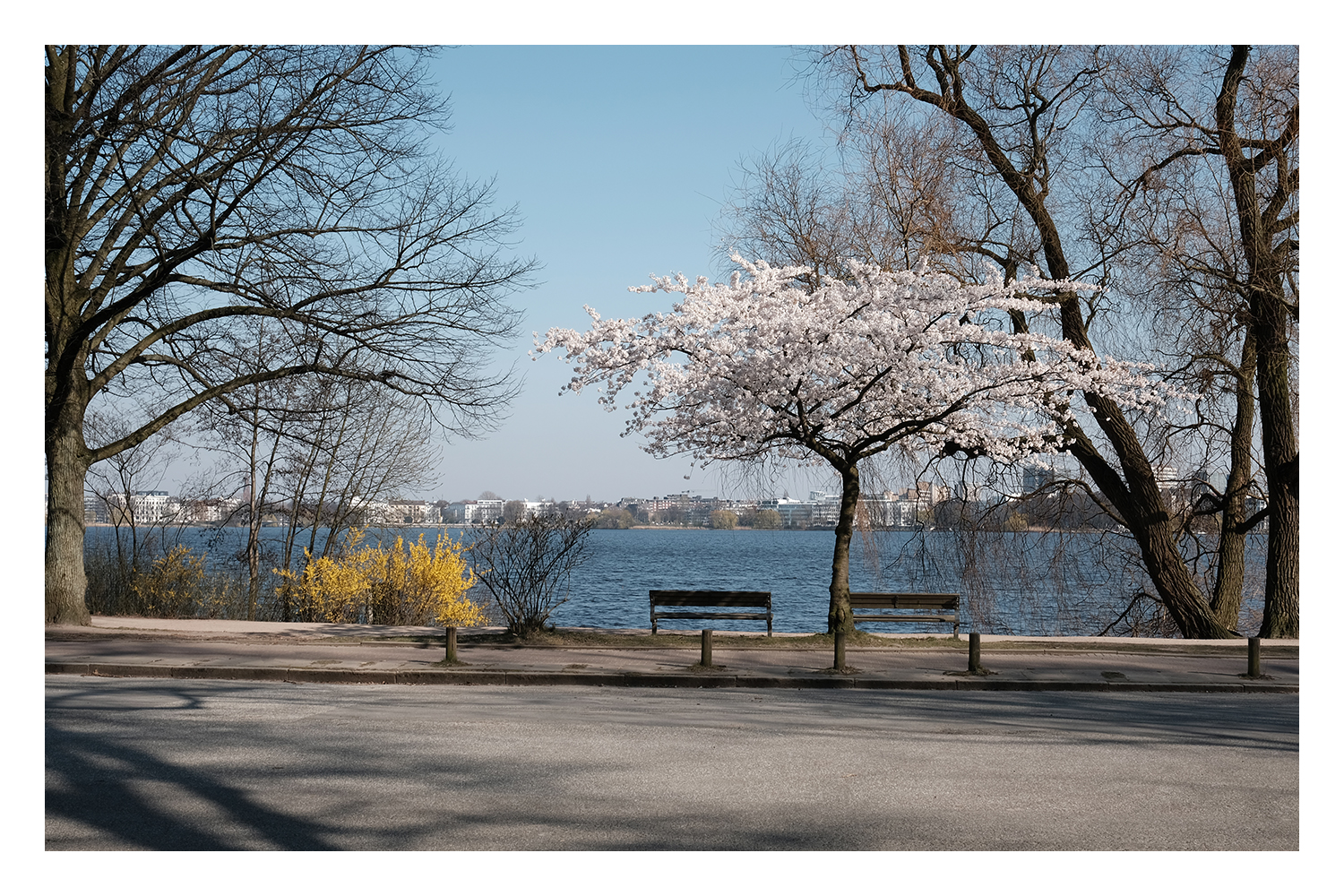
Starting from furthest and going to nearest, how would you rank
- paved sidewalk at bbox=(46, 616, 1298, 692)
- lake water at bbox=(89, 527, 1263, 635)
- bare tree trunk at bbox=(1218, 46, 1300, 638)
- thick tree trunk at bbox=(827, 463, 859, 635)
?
lake water at bbox=(89, 527, 1263, 635) < bare tree trunk at bbox=(1218, 46, 1300, 638) < thick tree trunk at bbox=(827, 463, 859, 635) < paved sidewalk at bbox=(46, 616, 1298, 692)

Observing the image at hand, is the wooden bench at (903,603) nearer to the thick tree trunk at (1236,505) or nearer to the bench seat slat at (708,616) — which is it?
the bench seat slat at (708,616)

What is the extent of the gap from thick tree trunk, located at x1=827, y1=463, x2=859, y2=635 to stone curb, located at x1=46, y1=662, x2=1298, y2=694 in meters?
3.68

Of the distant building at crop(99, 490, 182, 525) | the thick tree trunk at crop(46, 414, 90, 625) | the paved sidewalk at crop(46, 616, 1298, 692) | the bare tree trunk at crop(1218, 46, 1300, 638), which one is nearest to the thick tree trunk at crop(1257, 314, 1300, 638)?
the bare tree trunk at crop(1218, 46, 1300, 638)

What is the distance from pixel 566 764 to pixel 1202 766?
5.11m

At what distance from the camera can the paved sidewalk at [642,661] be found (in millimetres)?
13484

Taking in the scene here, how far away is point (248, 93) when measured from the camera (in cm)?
1686

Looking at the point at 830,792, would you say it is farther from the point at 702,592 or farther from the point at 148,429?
the point at 148,429

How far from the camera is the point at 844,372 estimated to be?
18.3 m

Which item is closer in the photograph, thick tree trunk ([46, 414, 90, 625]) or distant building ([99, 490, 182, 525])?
thick tree trunk ([46, 414, 90, 625])

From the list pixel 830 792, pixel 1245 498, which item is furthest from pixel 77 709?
pixel 1245 498

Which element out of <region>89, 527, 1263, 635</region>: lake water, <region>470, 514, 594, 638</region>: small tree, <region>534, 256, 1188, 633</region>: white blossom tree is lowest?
<region>89, 527, 1263, 635</region>: lake water

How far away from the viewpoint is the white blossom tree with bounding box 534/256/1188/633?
18.1 m

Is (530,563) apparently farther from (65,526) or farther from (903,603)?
(65,526)

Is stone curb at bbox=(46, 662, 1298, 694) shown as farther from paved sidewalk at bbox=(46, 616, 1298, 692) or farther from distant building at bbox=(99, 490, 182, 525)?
distant building at bbox=(99, 490, 182, 525)
